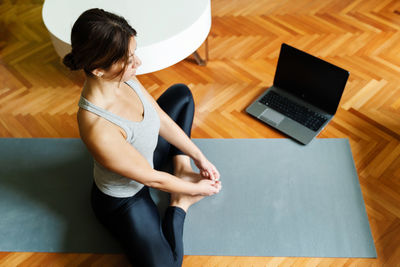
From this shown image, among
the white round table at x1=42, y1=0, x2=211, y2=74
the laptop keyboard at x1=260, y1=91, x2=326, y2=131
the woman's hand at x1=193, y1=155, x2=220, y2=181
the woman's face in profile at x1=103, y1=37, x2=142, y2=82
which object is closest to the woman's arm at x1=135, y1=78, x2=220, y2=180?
the woman's hand at x1=193, y1=155, x2=220, y2=181

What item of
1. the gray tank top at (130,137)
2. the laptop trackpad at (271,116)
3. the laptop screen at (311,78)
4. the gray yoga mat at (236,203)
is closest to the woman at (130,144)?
the gray tank top at (130,137)

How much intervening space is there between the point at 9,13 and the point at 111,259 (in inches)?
71.9

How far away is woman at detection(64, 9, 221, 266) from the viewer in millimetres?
927

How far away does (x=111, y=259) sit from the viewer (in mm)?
1440

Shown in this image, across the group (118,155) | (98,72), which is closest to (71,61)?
(98,72)

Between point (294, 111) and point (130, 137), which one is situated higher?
point (130, 137)

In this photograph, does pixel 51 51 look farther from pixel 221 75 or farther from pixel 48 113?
pixel 221 75

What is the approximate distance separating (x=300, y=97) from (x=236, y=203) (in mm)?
622

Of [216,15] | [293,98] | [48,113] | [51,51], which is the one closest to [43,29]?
[51,51]

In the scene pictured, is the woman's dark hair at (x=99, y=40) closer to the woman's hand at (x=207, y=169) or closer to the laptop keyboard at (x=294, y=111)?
the woman's hand at (x=207, y=169)

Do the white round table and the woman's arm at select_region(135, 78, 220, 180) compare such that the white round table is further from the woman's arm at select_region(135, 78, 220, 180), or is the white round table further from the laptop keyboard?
the laptop keyboard

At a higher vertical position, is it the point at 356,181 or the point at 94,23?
the point at 94,23

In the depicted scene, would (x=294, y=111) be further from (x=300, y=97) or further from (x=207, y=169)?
(x=207, y=169)

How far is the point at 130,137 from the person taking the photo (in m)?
1.14
